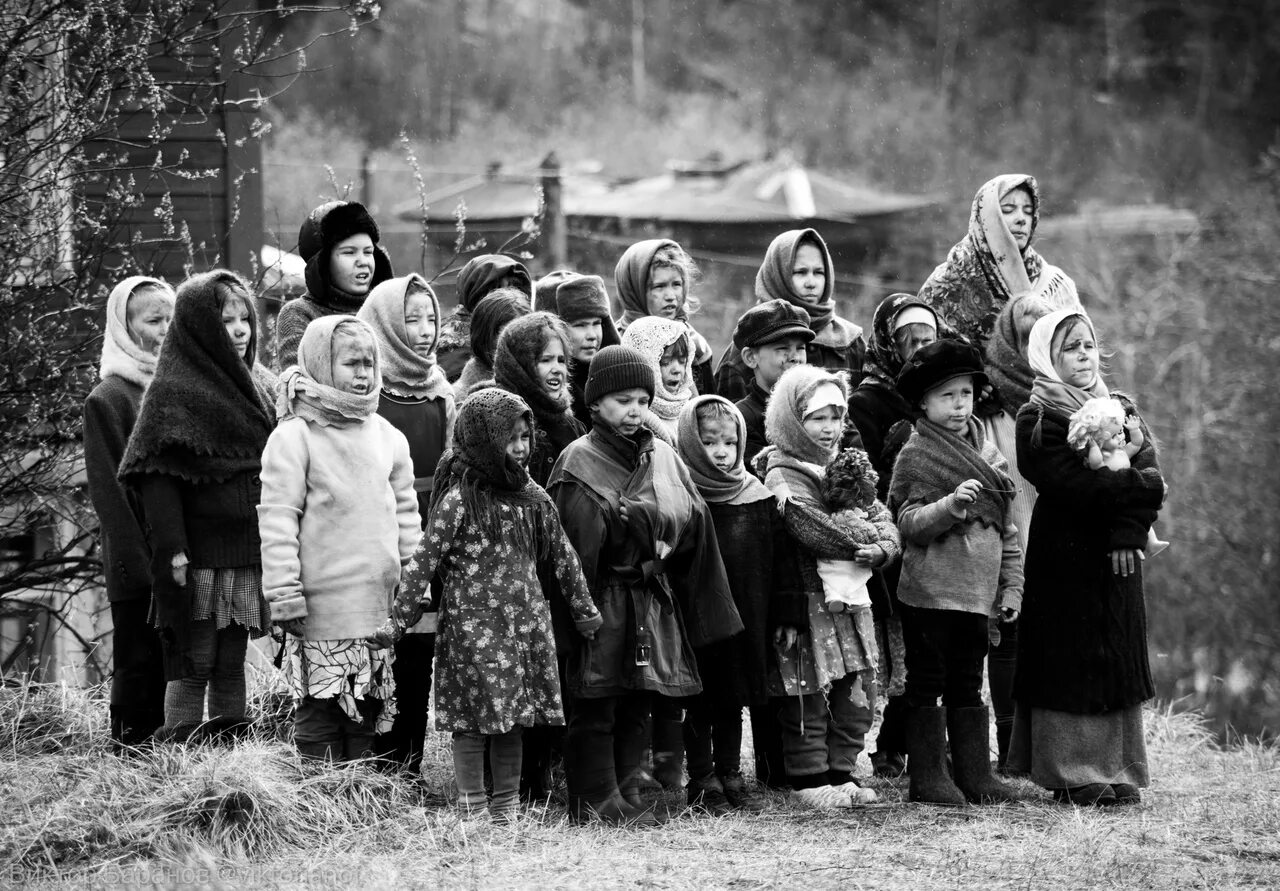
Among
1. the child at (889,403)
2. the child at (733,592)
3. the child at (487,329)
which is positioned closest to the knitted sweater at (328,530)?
the child at (487,329)

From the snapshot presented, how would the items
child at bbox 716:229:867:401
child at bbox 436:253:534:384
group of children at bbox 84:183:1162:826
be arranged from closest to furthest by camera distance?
group of children at bbox 84:183:1162:826 < child at bbox 436:253:534:384 < child at bbox 716:229:867:401

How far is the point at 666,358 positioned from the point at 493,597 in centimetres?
153

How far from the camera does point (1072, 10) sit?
150ft

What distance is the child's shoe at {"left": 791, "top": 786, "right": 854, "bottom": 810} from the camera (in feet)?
21.9

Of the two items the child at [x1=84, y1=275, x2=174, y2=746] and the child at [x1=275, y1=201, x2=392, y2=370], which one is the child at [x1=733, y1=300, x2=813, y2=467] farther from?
the child at [x1=84, y1=275, x2=174, y2=746]

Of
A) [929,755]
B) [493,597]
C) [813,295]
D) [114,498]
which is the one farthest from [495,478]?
[813,295]

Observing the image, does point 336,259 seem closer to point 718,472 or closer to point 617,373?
point 617,373

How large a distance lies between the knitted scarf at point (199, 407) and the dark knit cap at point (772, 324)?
2.03 m

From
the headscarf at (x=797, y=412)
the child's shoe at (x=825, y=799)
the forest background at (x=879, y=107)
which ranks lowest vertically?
the child's shoe at (x=825, y=799)

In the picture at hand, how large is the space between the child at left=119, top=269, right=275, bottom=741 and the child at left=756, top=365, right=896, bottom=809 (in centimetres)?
196

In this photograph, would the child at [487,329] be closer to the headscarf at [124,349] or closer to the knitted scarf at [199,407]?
the knitted scarf at [199,407]

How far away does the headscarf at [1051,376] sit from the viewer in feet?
22.7

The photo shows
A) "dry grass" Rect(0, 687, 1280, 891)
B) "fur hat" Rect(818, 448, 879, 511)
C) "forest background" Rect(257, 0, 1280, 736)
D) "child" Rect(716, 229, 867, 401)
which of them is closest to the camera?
"dry grass" Rect(0, 687, 1280, 891)

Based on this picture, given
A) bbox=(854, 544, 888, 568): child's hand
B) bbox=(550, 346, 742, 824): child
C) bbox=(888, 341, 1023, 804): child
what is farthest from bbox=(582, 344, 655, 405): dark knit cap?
bbox=(888, 341, 1023, 804): child
